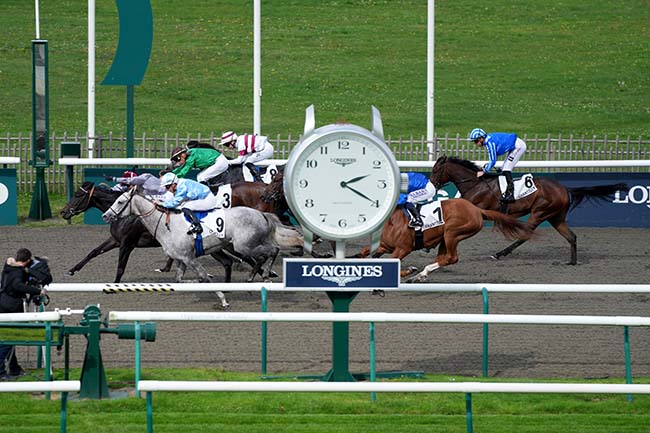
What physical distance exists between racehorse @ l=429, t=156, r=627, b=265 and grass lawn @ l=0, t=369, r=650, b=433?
7795 millimetres

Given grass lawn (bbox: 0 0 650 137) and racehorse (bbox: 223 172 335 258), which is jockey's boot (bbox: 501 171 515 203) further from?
grass lawn (bbox: 0 0 650 137)

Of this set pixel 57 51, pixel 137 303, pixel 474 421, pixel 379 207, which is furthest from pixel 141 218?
pixel 57 51

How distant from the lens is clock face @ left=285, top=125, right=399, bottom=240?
9.62 meters

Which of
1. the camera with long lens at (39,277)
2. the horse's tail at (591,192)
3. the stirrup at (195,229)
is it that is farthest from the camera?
the horse's tail at (591,192)

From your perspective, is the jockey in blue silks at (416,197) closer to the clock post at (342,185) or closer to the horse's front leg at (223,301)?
the horse's front leg at (223,301)

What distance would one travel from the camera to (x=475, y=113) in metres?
36.6

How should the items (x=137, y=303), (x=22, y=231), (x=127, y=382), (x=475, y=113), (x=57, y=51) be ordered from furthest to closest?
1. (x=57, y=51)
2. (x=475, y=113)
3. (x=22, y=231)
4. (x=137, y=303)
5. (x=127, y=382)

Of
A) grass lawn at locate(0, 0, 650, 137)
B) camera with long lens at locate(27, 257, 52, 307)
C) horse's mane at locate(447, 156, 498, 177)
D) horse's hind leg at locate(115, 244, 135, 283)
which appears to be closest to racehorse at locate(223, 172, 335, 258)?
horse's mane at locate(447, 156, 498, 177)

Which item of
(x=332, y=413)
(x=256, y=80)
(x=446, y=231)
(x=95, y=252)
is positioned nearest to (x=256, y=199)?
(x=95, y=252)

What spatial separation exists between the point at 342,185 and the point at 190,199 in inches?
222

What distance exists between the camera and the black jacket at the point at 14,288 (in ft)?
35.3

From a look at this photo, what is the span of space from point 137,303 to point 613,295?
547 cm

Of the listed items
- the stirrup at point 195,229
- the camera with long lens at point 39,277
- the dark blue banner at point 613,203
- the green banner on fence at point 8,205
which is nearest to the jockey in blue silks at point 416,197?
the stirrup at point 195,229

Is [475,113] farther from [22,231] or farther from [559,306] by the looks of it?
[559,306]
